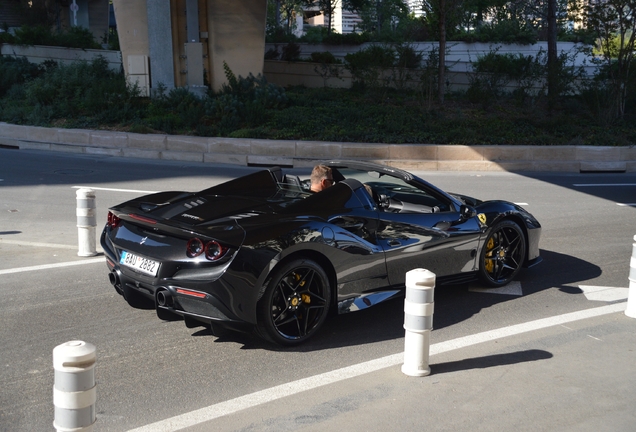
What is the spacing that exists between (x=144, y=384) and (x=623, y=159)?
53.1ft

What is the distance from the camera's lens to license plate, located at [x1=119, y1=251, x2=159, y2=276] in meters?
5.51

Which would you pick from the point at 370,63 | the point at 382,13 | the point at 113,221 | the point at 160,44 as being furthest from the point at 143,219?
the point at 382,13

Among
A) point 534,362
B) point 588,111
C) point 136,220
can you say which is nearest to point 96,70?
point 588,111

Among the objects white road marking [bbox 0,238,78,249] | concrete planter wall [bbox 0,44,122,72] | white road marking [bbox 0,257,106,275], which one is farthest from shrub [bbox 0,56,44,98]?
white road marking [bbox 0,257,106,275]

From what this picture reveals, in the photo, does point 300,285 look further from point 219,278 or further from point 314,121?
point 314,121

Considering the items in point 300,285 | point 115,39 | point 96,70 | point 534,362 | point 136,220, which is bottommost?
point 534,362

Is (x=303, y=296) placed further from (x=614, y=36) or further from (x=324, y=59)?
(x=324, y=59)

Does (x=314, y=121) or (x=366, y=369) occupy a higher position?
(x=314, y=121)

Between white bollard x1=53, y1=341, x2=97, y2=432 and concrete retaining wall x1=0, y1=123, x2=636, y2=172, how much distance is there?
14077mm

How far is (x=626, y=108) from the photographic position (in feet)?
74.3

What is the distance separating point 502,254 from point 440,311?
1.20 m

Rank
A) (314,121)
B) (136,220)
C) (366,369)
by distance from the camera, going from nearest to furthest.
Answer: (366,369) < (136,220) < (314,121)

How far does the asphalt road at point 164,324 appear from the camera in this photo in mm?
4879

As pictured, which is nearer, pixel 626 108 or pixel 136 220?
pixel 136 220
